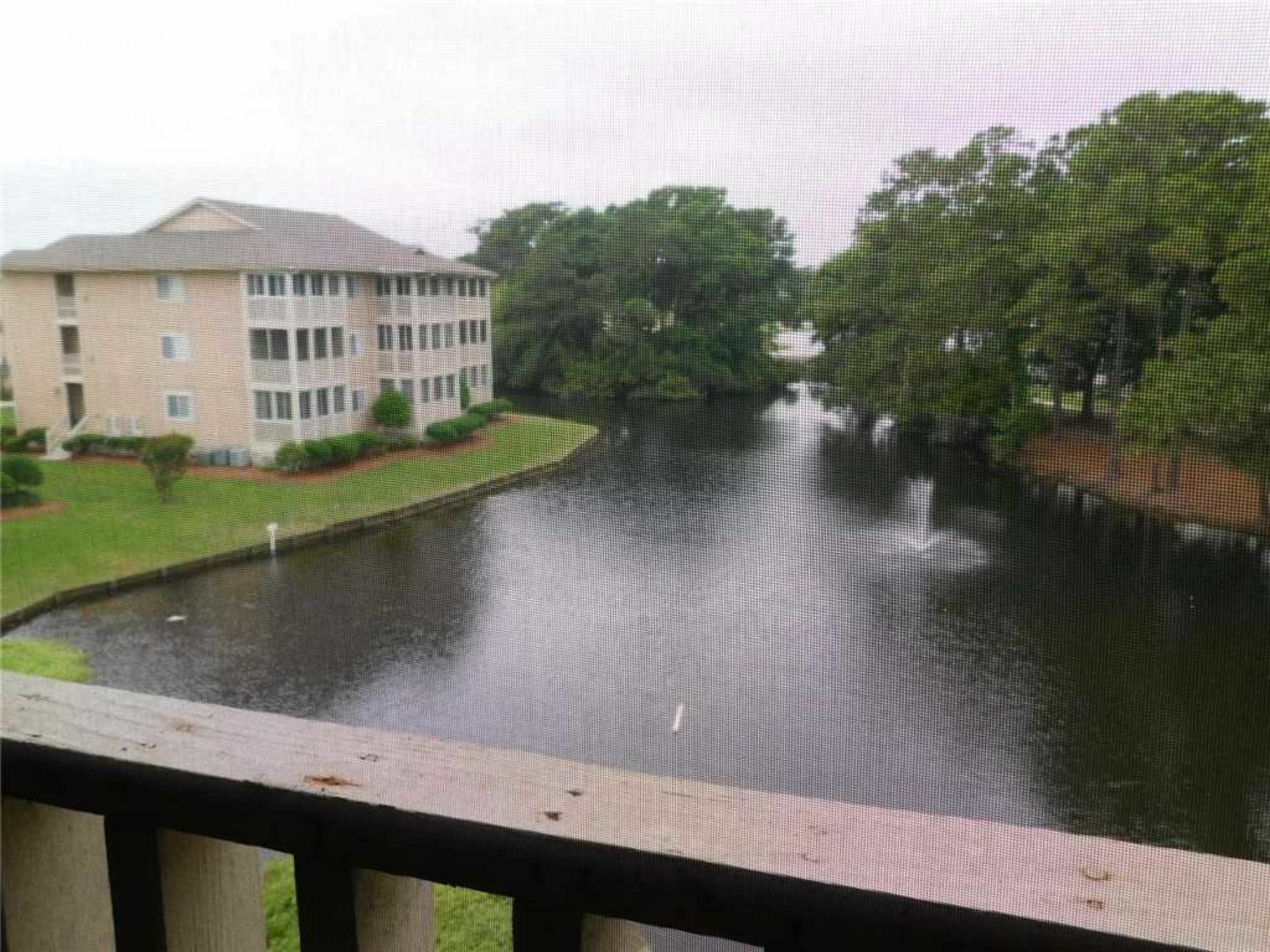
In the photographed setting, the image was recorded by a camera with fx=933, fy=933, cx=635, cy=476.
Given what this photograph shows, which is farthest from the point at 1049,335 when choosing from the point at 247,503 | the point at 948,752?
the point at 247,503

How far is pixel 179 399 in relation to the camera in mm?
1566

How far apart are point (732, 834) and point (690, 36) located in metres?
0.69

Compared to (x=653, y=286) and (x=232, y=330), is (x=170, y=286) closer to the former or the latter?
(x=232, y=330)

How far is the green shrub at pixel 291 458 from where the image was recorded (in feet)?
5.13

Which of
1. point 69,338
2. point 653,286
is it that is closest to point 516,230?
point 653,286

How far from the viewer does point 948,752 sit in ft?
5.09

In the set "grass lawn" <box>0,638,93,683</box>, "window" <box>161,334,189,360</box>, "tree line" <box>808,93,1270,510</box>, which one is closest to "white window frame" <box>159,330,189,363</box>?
"window" <box>161,334,189,360</box>

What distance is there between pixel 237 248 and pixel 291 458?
0.38 metres

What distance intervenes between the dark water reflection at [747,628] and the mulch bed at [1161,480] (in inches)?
1.9

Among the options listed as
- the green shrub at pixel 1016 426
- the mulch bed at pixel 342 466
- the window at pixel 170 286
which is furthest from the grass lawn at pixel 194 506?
the green shrub at pixel 1016 426

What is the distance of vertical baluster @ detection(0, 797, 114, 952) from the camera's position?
394 mm

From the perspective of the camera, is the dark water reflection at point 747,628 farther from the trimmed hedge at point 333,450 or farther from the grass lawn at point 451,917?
the grass lawn at point 451,917

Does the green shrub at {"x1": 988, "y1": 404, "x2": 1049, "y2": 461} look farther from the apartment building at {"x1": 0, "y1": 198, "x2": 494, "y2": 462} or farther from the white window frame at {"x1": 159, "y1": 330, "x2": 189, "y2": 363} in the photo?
the white window frame at {"x1": 159, "y1": 330, "x2": 189, "y2": 363}

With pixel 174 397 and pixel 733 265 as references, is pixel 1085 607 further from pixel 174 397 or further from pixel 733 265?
pixel 174 397
